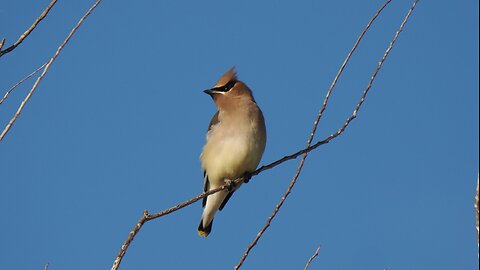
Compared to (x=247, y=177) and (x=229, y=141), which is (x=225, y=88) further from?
(x=247, y=177)

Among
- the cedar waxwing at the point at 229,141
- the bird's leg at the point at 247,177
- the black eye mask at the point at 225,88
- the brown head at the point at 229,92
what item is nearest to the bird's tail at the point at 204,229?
the cedar waxwing at the point at 229,141

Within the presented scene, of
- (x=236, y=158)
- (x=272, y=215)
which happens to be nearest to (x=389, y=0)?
(x=272, y=215)

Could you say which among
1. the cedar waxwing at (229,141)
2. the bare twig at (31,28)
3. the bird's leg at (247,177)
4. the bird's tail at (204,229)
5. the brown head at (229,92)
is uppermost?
the brown head at (229,92)

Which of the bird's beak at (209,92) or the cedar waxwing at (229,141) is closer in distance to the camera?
the cedar waxwing at (229,141)

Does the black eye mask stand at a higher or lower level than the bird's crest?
lower

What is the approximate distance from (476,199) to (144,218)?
127 centimetres

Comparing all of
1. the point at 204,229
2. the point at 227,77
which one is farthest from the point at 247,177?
the point at 227,77

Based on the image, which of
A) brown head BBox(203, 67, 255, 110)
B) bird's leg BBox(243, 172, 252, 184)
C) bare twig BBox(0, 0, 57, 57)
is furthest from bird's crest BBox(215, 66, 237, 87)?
bare twig BBox(0, 0, 57, 57)

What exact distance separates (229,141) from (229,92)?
0.66 metres

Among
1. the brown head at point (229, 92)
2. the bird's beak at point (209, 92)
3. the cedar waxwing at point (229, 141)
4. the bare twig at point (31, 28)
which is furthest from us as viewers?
the bird's beak at point (209, 92)

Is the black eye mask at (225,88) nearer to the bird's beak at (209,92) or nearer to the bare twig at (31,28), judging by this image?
the bird's beak at (209,92)

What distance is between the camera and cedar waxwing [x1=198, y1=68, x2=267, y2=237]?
17.6 ft

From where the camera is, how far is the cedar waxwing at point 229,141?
17.6ft

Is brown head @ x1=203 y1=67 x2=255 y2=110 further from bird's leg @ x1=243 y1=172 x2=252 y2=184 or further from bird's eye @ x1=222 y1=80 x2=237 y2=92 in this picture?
bird's leg @ x1=243 y1=172 x2=252 y2=184
